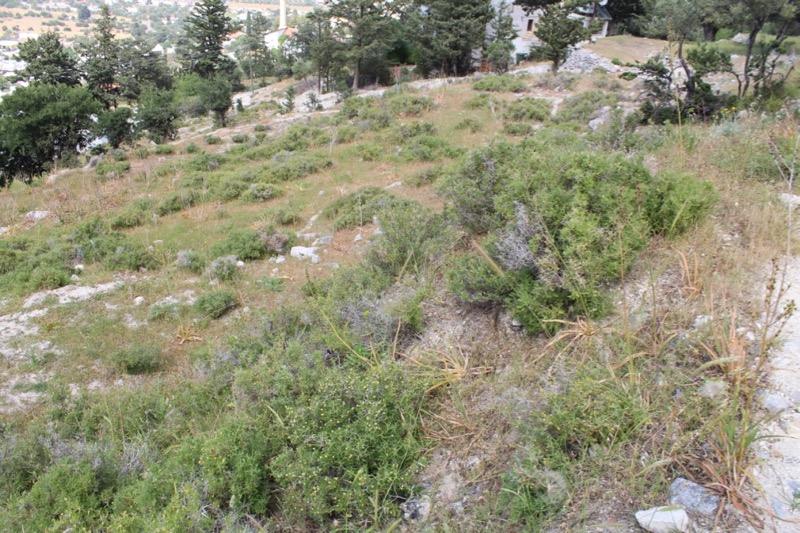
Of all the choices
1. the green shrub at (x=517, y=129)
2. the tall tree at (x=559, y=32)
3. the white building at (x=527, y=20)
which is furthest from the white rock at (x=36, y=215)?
the white building at (x=527, y=20)

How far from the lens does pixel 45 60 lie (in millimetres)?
28547

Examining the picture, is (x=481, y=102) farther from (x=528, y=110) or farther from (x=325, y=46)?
(x=325, y=46)

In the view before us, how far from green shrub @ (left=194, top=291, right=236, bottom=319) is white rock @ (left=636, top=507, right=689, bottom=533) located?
611cm

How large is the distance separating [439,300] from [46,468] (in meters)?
3.30

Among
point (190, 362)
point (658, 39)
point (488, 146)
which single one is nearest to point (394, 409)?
point (488, 146)

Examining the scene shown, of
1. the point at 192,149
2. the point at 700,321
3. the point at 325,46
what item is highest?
the point at 325,46

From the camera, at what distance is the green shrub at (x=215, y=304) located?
22.8 ft

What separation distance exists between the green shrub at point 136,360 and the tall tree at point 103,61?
29588mm

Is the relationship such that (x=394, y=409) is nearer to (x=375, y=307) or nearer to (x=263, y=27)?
(x=375, y=307)

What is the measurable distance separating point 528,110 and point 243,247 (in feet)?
34.1

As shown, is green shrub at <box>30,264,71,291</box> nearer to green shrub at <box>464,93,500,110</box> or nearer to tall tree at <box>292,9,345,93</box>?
green shrub at <box>464,93,500,110</box>

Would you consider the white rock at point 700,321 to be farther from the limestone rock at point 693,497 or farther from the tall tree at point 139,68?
the tall tree at point 139,68

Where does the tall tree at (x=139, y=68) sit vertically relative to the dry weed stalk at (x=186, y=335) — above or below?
above

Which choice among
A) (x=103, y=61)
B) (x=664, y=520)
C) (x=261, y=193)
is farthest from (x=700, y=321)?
(x=103, y=61)
